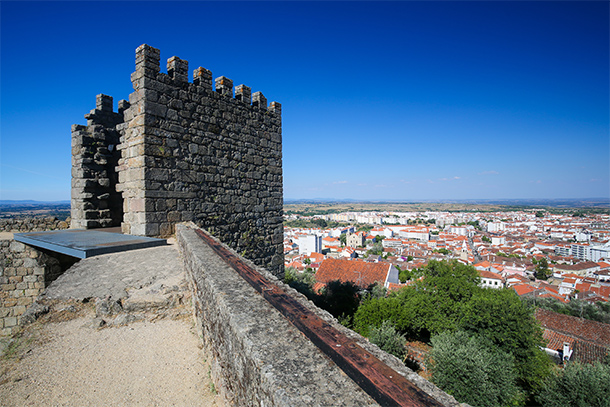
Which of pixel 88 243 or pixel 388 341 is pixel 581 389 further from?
pixel 88 243

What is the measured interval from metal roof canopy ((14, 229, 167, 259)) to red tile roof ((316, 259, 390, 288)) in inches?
1076

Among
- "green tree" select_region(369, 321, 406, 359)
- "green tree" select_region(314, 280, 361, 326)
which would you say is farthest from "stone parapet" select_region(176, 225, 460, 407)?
"green tree" select_region(314, 280, 361, 326)

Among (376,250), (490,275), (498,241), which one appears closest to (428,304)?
(490,275)

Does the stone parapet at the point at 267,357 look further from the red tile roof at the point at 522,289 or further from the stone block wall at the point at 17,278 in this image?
the red tile roof at the point at 522,289

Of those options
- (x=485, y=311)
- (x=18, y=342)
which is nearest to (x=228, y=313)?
(x=18, y=342)

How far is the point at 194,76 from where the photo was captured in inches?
252

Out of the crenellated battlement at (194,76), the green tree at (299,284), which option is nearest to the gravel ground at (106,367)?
the crenellated battlement at (194,76)

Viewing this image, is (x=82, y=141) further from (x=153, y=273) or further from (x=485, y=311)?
(x=485, y=311)

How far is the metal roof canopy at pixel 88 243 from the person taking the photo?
4.53 meters

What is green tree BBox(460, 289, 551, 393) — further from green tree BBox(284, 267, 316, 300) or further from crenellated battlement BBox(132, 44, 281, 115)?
crenellated battlement BBox(132, 44, 281, 115)

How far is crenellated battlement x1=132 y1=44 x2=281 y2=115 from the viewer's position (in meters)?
5.43

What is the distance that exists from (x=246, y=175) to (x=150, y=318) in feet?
14.9

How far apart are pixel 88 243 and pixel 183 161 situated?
6.91 ft

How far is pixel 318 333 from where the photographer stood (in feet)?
4.94
